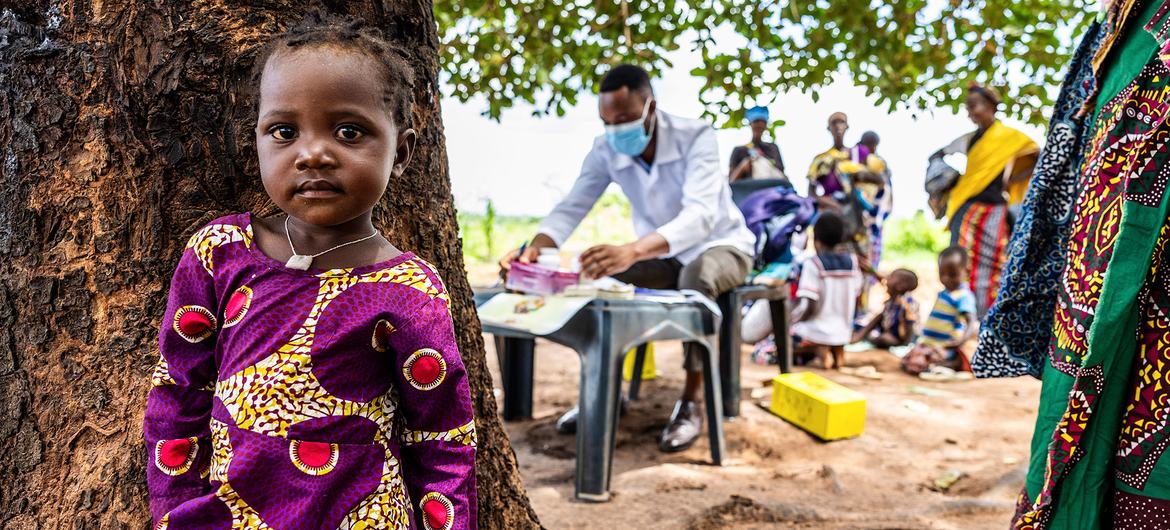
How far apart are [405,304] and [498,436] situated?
675 millimetres

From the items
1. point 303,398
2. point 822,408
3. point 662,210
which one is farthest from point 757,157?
point 303,398

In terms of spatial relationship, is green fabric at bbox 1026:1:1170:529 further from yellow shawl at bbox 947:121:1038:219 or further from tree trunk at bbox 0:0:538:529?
yellow shawl at bbox 947:121:1038:219

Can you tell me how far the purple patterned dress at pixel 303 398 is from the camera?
1.06 meters

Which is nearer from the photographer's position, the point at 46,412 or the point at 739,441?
the point at 46,412

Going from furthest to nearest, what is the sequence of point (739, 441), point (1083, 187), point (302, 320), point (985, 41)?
point (985, 41) < point (739, 441) < point (1083, 187) < point (302, 320)

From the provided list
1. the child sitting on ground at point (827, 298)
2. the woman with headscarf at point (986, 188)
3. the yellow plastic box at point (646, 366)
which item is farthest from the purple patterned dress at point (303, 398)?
the woman with headscarf at point (986, 188)

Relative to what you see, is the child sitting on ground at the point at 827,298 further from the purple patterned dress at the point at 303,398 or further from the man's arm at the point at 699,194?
the purple patterned dress at the point at 303,398

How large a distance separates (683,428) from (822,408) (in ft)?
2.28

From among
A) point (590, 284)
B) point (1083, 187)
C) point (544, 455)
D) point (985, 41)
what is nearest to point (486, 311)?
point (590, 284)

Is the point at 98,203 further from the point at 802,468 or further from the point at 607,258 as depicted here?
the point at 802,468

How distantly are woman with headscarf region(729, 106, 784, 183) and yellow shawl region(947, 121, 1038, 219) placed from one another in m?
1.54

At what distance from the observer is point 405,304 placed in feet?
3.58

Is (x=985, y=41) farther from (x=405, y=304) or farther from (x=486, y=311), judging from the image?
(x=405, y=304)

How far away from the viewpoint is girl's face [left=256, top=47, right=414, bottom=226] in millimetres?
1034
